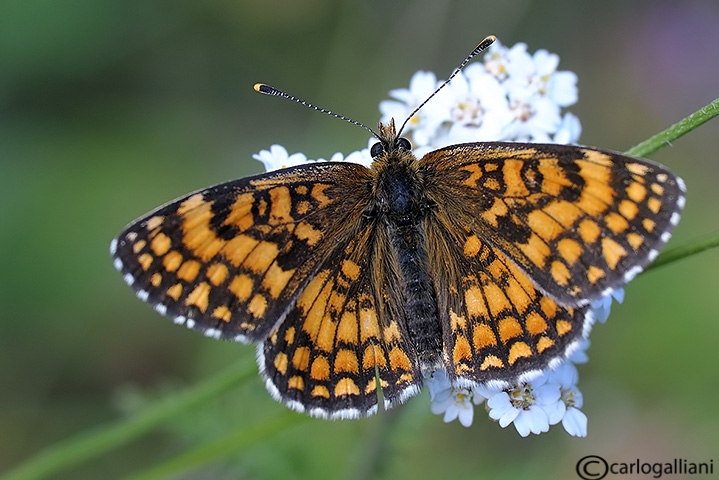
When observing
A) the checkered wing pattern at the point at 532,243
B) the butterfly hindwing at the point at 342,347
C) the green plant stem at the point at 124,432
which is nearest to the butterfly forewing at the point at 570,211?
the checkered wing pattern at the point at 532,243

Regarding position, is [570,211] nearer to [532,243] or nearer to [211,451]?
[532,243]

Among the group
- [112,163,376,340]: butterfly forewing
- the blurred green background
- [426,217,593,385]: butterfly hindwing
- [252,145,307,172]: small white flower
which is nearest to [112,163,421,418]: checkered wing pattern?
[112,163,376,340]: butterfly forewing

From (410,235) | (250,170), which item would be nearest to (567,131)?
(410,235)

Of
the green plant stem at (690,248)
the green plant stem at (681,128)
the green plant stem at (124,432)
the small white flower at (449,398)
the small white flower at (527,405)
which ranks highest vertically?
the green plant stem at (681,128)

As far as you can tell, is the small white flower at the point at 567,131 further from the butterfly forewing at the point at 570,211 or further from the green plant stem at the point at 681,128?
the butterfly forewing at the point at 570,211

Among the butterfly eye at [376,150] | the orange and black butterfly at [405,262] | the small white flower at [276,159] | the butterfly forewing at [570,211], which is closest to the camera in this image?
the butterfly forewing at [570,211]

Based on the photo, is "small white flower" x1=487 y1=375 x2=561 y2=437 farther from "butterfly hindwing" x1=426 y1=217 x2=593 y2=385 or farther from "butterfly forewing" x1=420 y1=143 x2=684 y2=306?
"butterfly forewing" x1=420 y1=143 x2=684 y2=306

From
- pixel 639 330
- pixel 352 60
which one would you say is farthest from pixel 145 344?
pixel 639 330
